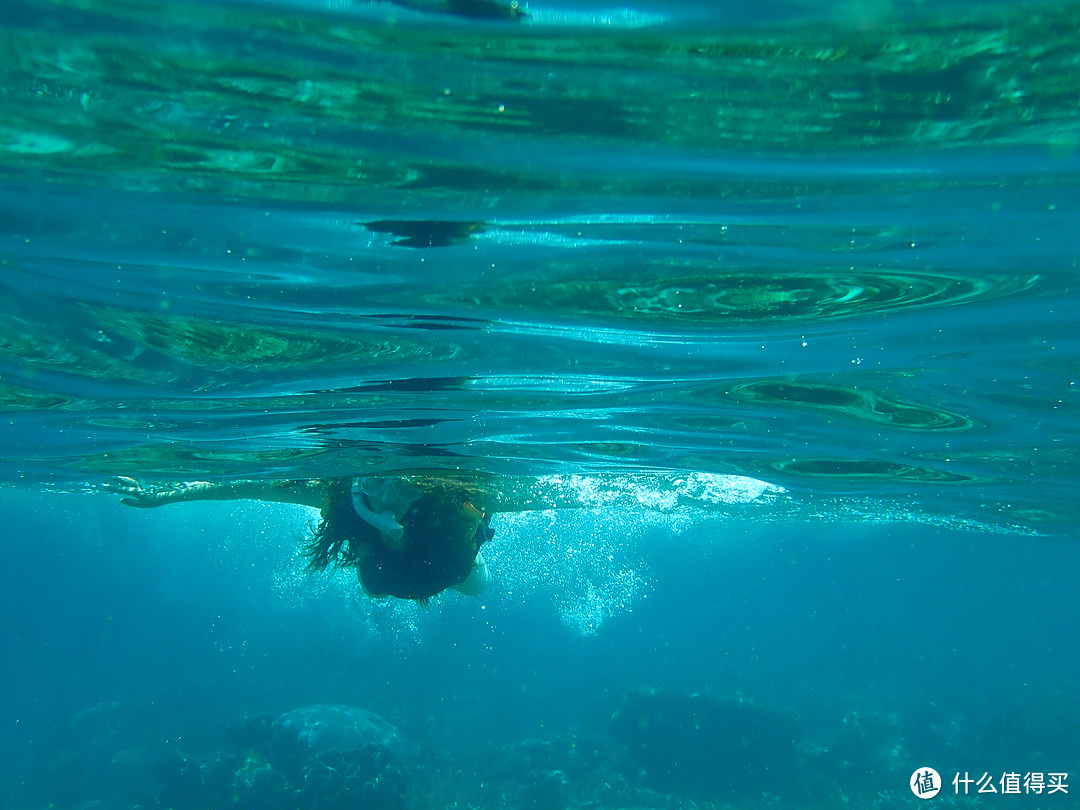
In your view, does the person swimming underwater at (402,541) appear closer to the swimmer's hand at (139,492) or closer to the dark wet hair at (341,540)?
the dark wet hair at (341,540)

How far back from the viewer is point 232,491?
21.8m

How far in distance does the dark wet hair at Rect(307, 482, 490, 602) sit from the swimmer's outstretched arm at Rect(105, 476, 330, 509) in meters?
6.01

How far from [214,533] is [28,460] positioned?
4633 cm

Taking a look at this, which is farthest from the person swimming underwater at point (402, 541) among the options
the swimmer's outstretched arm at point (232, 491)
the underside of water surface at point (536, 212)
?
the swimmer's outstretched arm at point (232, 491)

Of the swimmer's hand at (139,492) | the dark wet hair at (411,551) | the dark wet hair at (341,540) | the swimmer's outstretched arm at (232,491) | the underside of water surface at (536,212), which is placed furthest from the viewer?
the swimmer's hand at (139,492)

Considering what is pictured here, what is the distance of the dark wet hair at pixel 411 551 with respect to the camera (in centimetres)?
1267

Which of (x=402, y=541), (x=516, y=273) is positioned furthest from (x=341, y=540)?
(x=516, y=273)

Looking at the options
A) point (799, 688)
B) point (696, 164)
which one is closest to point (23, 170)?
point (696, 164)

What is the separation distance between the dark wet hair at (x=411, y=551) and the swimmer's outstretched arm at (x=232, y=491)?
6.01 meters

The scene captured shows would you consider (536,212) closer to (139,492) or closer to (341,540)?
(341,540)

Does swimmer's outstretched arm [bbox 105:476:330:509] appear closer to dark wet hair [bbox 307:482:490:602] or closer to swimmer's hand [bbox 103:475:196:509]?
swimmer's hand [bbox 103:475:196:509]

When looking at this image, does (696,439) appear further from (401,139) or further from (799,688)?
(799,688)

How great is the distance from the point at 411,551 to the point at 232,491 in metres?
12.7

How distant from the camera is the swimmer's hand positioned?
21.1 meters
